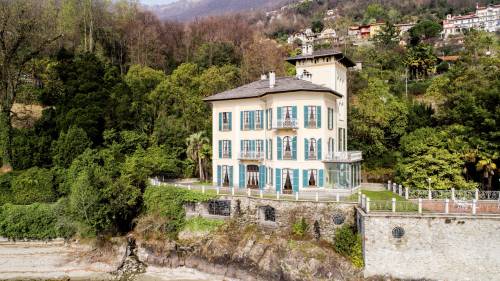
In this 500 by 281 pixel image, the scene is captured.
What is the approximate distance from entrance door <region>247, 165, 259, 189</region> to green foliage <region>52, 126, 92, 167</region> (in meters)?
14.0

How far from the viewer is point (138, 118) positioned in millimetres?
38500

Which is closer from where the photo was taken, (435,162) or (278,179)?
(435,162)

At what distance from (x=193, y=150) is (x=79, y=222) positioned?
476 inches

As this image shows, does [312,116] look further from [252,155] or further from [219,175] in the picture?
[219,175]

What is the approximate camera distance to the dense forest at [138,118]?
88.6 feet

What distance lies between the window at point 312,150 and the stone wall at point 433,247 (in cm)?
791

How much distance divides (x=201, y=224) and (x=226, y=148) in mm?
7644

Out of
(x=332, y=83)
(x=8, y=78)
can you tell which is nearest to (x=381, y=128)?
(x=332, y=83)

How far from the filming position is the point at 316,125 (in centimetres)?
2841

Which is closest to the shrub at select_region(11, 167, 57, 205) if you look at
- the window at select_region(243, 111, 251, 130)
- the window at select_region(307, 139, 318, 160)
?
the window at select_region(243, 111, 251, 130)

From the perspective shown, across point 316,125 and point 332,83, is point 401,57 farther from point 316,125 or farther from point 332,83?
point 316,125

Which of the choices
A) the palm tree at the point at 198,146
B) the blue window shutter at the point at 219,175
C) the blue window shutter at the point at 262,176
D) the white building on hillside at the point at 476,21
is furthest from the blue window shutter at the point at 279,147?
the white building on hillside at the point at 476,21

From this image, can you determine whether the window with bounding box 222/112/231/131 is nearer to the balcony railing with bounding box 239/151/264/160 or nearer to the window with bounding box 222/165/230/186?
the balcony railing with bounding box 239/151/264/160

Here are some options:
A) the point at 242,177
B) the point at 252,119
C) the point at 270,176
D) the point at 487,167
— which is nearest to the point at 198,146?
the point at 242,177
